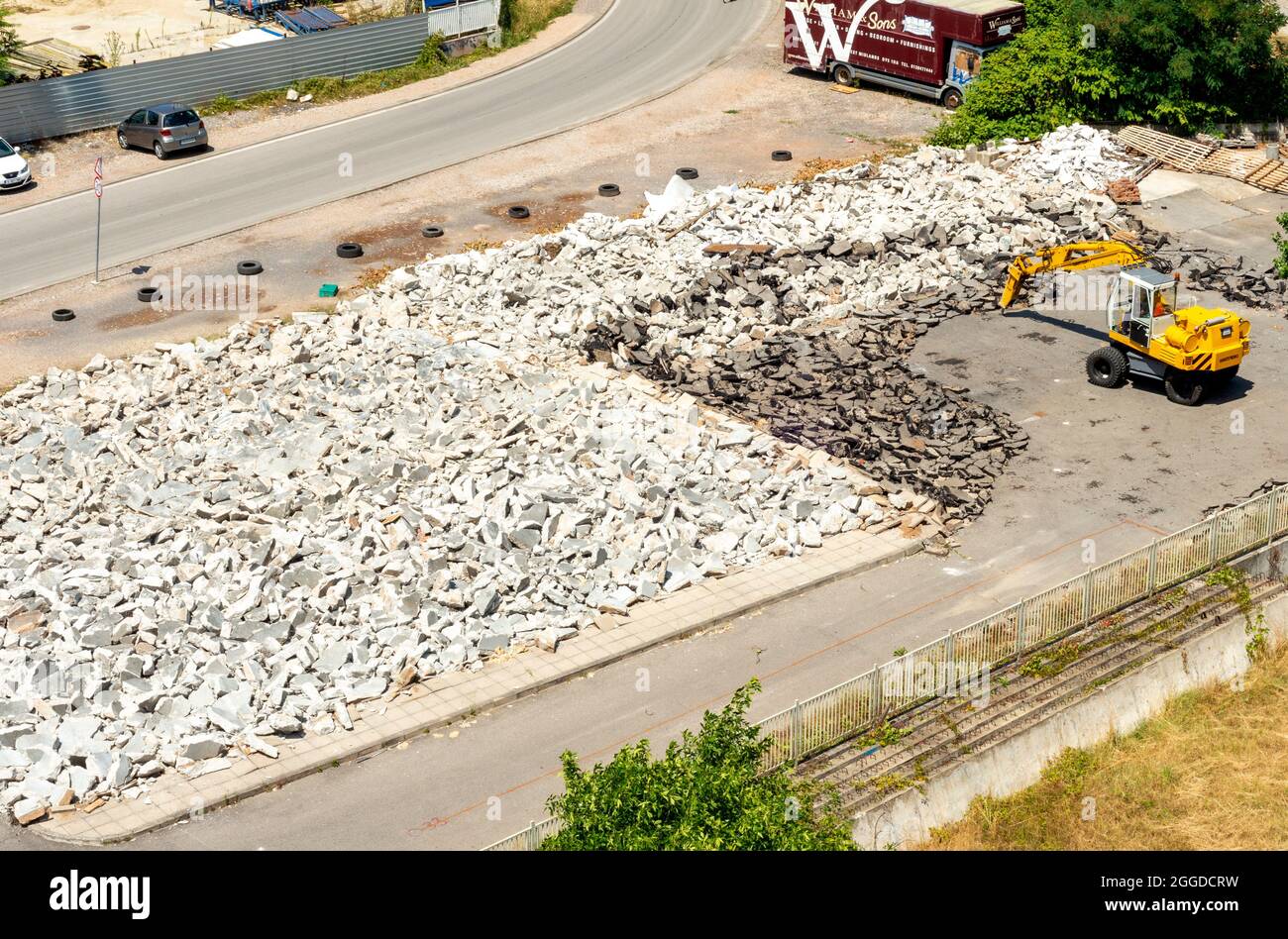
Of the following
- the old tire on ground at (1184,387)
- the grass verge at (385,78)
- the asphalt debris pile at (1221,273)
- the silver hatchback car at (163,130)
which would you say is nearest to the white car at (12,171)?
the silver hatchback car at (163,130)

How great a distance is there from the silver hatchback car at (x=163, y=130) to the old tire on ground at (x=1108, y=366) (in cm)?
2720

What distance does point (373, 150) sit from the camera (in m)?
45.6

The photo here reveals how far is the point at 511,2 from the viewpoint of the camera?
5725 centimetres

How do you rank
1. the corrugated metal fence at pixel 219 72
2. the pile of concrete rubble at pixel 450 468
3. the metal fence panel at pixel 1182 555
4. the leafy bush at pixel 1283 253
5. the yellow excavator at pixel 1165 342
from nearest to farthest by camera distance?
the pile of concrete rubble at pixel 450 468
the metal fence panel at pixel 1182 555
the yellow excavator at pixel 1165 342
the leafy bush at pixel 1283 253
the corrugated metal fence at pixel 219 72

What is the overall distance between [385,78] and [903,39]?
17.2m

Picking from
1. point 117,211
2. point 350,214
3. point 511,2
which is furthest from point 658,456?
point 511,2

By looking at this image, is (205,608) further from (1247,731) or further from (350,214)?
(350,214)

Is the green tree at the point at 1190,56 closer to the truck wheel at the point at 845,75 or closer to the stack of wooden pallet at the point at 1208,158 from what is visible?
the stack of wooden pallet at the point at 1208,158

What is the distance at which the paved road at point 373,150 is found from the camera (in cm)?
3953

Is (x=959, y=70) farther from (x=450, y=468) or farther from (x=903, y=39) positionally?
(x=450, y=468)

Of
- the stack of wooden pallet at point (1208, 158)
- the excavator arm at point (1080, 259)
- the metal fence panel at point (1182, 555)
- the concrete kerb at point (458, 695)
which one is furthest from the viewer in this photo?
the stack of wooden pallet at point (1208, 158)

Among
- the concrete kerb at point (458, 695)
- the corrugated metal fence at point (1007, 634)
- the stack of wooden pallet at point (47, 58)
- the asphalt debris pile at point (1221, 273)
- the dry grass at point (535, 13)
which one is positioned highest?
the dry grass at point (535, 13)

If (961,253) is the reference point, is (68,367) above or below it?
below
